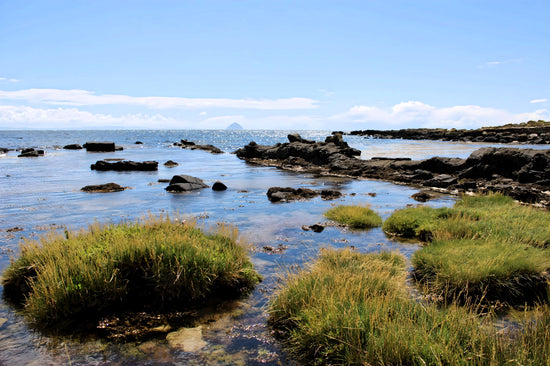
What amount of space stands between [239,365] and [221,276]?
2979mm

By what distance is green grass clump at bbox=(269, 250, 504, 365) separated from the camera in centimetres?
526

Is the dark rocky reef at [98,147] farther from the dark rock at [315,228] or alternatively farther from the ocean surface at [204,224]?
the dark rock at [315,228]

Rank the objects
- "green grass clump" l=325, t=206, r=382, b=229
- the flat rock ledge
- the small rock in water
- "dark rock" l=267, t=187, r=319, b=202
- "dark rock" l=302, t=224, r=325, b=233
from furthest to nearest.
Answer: the flat rock ledge
"dark rock" l=267, t=187, r=319, b=202
"green grass clump" l=325, t=206, r=382, b=229
"dark rock" l=302, t=224, r=325, b=233
the small rock in water

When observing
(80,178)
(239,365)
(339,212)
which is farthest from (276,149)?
(239,365)

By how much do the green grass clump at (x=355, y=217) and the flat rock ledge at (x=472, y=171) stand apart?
29.2ft

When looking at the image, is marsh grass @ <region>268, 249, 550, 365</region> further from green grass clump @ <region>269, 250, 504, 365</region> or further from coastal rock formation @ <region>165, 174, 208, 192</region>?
coastal rock formation @ <region>165, 174, 208, 192</region>

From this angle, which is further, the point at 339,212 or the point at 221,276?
the point at 339,212

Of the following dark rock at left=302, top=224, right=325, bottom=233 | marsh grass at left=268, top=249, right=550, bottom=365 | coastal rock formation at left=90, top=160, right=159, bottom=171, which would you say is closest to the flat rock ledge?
dark rock at left=302, top=224, right=325, bottom=233

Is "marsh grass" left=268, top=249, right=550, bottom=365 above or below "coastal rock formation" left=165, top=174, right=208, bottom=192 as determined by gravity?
above

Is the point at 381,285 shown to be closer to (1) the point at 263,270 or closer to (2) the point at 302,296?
(2) the point at 302,296

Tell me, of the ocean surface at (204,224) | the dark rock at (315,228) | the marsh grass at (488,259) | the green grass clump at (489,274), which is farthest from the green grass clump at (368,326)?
the dark rock at (315,228)

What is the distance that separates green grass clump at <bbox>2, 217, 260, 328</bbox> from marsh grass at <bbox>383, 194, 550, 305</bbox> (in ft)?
15.7

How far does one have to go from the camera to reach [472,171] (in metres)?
31.0

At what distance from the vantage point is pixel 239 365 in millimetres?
6238
